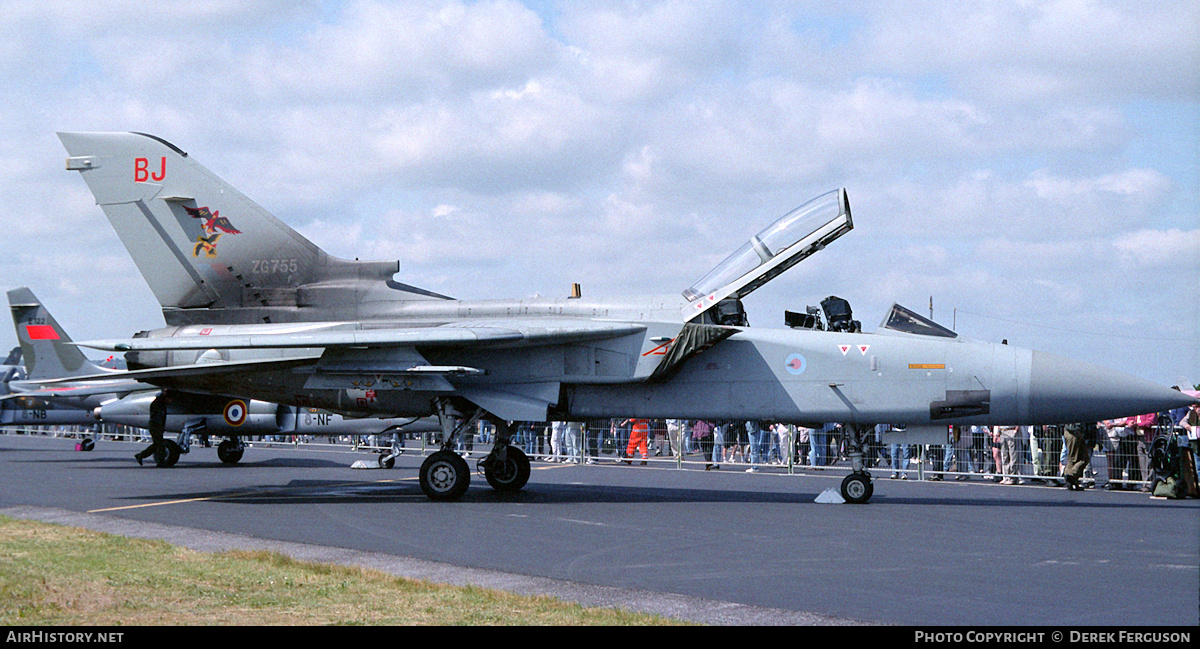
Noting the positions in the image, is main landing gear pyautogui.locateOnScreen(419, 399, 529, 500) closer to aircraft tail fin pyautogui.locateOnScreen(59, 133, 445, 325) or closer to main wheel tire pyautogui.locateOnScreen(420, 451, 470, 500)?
main wheel tire pyautogui.locateOnScreen(420, 451, 470, 500)

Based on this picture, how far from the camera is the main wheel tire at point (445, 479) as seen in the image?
13344mm

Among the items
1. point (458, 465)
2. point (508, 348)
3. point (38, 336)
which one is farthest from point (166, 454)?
point (508, 348)

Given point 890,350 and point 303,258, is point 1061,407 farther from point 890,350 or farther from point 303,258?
point 303,258

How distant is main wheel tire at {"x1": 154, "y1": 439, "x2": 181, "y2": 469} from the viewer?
21.5m

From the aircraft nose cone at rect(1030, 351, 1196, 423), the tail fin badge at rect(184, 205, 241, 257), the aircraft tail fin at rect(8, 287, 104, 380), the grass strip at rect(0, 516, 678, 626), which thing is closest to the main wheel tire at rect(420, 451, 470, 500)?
the tail fin badge at rect(184, 205, 241, 257)

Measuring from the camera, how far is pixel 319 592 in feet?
21.2

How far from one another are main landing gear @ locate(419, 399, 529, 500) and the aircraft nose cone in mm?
7074

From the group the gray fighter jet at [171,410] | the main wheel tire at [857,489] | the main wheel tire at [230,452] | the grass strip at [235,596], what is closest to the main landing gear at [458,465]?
the gray fighter jet at [171,410]

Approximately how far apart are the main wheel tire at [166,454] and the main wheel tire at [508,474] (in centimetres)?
1007

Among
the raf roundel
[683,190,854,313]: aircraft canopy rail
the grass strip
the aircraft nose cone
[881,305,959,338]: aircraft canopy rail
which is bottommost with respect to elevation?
the grass strip

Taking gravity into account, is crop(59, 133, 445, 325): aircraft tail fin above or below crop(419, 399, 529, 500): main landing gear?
above

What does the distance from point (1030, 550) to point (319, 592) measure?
6.15 metres

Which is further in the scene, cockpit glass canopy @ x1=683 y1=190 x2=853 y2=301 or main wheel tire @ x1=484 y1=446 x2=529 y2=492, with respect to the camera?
main wheel tire @ x1=484 y1=446 x2=529 y2=492
